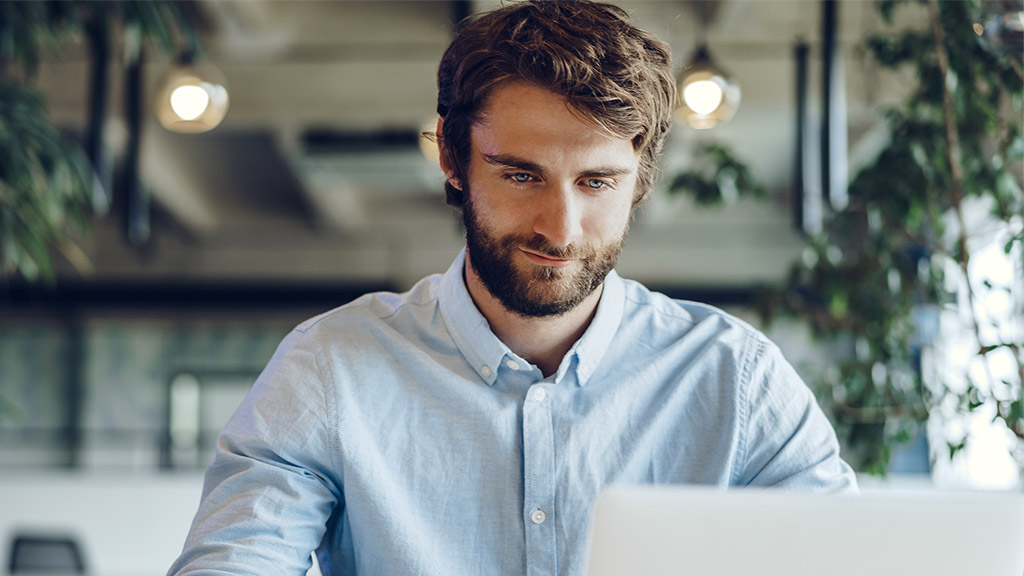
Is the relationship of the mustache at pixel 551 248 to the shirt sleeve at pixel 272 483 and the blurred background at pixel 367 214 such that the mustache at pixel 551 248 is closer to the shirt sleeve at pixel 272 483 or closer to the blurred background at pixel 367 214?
the shirt sleeve at pixel 272 483

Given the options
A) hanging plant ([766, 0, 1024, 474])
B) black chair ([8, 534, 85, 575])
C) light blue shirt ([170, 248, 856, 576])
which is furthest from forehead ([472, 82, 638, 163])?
black chair ([8, 534, 85, 575])

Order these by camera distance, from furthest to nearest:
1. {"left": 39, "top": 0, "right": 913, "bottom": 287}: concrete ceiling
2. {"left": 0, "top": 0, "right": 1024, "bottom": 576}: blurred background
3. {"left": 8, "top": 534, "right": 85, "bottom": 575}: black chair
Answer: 1. {"left": 39, "top": 0, "right": 913, "bottom": 287}: concrete ceiling
2. {"left": 8, "top": 534, "right": 85, "bottom": 575}: black chair
3. {"left": 0, "top": 0, "right": 1024, "bottom": 576}: blurred background

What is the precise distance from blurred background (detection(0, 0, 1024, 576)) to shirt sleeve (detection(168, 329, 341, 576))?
2.58ft

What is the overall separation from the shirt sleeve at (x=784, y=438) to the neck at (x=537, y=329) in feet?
0.75

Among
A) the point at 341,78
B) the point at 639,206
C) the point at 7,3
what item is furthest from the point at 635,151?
the point at 341,78

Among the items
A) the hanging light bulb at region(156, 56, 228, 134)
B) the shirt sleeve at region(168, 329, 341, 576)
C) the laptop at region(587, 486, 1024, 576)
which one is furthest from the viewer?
the hanging light bulb at region(156, 56, 228, 134)

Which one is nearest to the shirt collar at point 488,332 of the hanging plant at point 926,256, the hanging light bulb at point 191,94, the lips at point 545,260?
the lips at point 545,260

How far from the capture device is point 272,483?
1.19 metres

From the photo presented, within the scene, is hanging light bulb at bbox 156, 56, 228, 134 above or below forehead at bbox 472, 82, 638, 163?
above

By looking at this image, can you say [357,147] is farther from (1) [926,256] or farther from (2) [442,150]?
(2) [442,150]

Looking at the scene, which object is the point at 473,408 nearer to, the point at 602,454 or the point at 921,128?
the point at 602,454

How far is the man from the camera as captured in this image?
1221 millimetres

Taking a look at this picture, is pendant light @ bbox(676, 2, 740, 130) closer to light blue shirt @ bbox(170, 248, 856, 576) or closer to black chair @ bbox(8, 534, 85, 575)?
light blue shirt @ bbox(170, 248, 856, 576)

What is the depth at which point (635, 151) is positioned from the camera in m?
1.33
